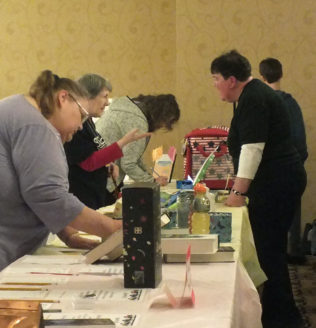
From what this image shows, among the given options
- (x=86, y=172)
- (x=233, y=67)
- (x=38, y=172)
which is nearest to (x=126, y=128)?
(x=86, y=172)

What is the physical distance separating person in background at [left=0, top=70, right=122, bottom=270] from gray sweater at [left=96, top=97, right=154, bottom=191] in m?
1.71

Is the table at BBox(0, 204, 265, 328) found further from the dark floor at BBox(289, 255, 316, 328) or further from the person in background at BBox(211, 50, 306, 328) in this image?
the dark floor at BBox(289, 255, 316, 328)

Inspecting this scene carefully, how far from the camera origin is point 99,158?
3135mm

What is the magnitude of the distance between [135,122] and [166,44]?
1.81 m

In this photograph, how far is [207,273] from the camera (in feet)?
5.66

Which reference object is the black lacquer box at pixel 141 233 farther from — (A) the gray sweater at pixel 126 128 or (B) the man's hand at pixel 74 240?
(A) the gray sweater at pixel 126 128

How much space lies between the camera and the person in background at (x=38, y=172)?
5.82 feet

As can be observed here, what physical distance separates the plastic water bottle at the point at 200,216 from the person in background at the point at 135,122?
4.73ft

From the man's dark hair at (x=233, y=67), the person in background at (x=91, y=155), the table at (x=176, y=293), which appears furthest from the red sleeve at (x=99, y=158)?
the table at (x=176, y=293)

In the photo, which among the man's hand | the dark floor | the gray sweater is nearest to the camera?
the man's hand

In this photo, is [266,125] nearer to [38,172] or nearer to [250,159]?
[250,159]

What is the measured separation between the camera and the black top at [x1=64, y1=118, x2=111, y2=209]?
3.11 metres

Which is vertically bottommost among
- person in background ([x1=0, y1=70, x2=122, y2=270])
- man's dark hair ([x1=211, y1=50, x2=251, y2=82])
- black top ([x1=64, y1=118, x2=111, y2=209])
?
black top ([x1=64, y1=118, x2=111, y2=209])

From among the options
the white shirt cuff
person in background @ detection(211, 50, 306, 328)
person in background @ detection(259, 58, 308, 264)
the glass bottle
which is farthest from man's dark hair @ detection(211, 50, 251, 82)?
person in background @ detection(259, 58, 308, 264)
